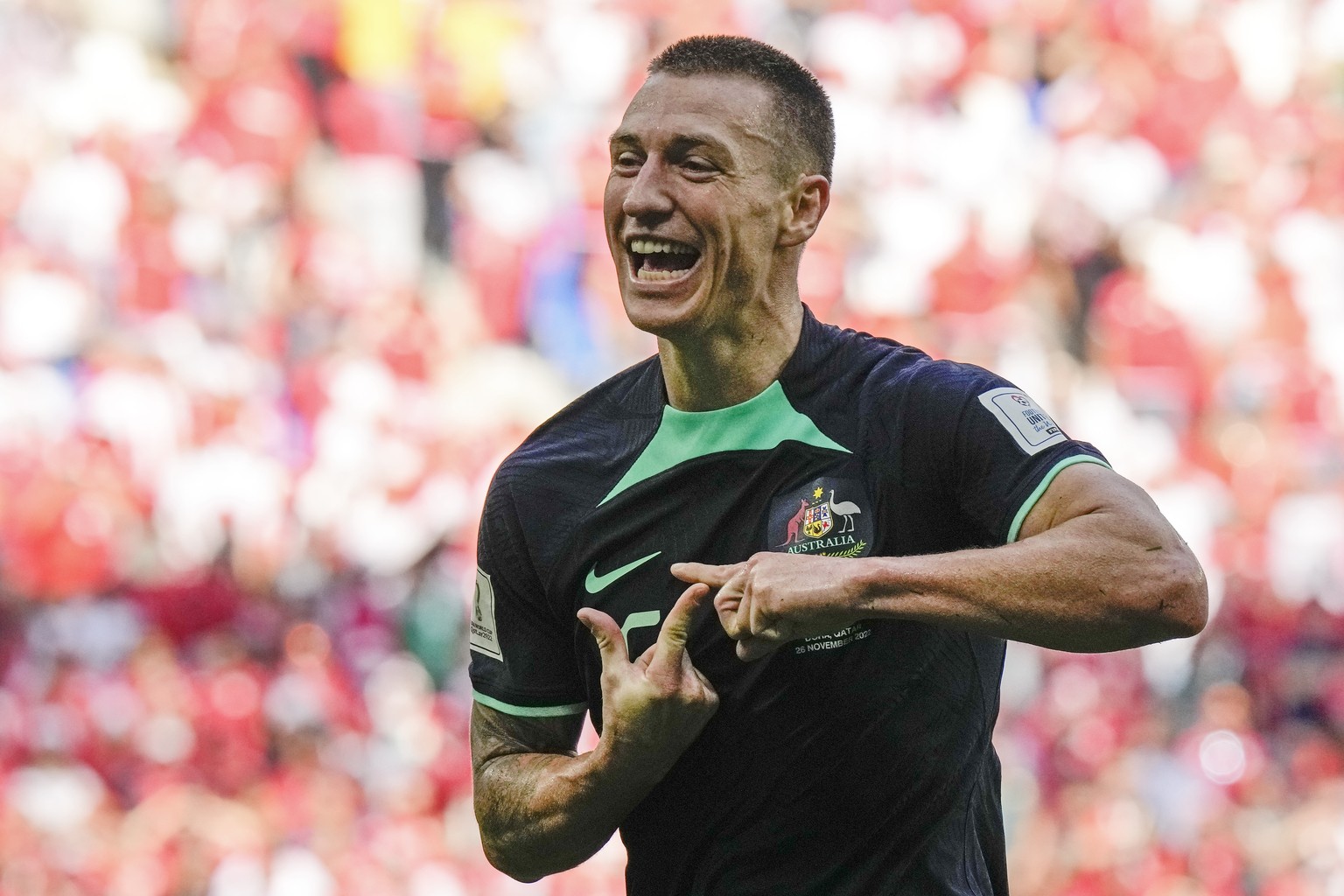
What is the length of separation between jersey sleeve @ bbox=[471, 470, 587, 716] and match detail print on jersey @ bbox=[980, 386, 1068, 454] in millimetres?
724

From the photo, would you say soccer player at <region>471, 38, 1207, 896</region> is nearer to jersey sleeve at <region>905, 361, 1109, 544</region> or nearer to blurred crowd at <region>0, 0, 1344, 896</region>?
jersey sleeve at <region>905, 361, 1109, 544</region>

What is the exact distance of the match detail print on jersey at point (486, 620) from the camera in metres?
2.60

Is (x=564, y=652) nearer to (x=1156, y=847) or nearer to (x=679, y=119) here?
(x=679, y=119)

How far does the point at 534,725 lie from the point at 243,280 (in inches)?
257

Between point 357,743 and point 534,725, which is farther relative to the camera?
point 357,743

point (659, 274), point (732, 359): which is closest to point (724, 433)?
point (732, 359)

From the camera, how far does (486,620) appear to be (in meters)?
2.62

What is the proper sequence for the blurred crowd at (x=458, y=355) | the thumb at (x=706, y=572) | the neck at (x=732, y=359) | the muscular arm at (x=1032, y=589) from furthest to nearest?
the blurred crowd at (x=458, y=355) → the neck at (x=732, y=359) → the thumb at (x=706, y=572) → the muscular arm at (x=1032, y=589)

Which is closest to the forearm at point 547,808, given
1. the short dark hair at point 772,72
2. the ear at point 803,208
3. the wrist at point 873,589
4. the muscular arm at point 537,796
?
the muscular arm at point 537,796

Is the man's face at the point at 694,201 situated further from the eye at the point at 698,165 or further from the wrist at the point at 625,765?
the wrist at the point at 625,765

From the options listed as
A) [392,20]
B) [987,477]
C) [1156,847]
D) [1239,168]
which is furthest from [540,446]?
[1239,168]

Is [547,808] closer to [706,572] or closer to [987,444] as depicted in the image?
[706,572]

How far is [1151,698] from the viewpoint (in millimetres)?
8492

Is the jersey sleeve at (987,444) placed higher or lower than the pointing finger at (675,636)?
higher
